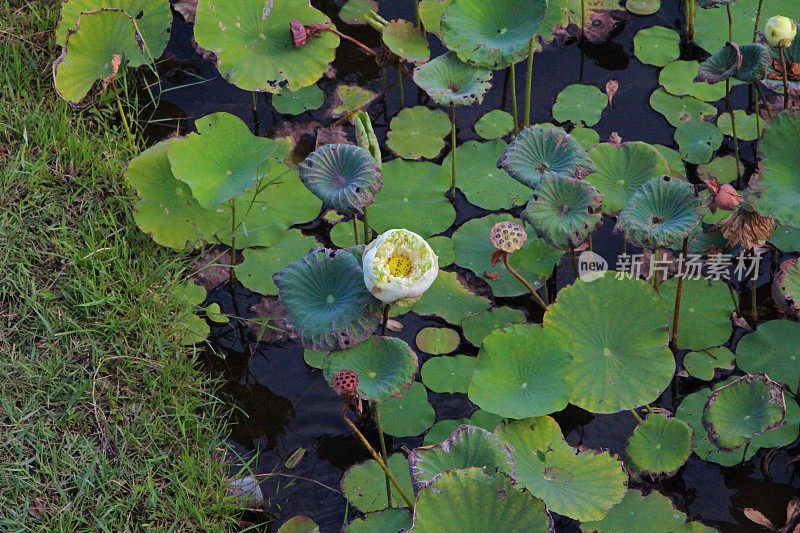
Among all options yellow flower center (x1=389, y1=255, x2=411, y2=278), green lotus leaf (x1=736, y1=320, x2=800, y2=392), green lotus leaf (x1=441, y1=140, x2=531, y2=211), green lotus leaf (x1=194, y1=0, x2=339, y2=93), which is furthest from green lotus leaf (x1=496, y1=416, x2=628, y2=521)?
green lotus leaf (x1=194, y1=0, x2=339, y2=93)

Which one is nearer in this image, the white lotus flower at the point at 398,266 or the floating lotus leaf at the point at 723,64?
the white lotus flower at the point at 398,266

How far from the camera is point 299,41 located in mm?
3316

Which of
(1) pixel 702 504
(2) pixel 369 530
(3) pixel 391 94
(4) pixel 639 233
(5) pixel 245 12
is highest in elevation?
(5) pixel 245 12

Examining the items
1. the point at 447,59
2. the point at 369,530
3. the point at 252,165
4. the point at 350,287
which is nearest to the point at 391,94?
the point at 447,59

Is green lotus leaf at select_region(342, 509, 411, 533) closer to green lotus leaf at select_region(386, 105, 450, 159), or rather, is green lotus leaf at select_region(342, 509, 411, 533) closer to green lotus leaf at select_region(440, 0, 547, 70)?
green lotus leaf at select_region(386, 105, 450, 159)

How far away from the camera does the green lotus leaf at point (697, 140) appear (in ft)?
11.5

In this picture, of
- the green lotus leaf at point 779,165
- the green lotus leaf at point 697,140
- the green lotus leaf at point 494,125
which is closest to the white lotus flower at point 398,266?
the green lotus leaf at point 779,165

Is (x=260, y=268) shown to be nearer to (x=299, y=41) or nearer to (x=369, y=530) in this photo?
(x=299, y=41)

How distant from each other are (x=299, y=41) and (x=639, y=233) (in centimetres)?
170

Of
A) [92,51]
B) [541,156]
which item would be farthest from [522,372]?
[92,51]

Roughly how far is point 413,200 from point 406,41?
811mm

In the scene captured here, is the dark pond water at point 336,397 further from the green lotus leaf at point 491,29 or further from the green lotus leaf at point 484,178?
the green lotus leaf at point 491,29

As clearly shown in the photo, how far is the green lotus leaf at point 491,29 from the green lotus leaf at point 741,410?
1554 millimetres

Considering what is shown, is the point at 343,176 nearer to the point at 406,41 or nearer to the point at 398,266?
the point at 398,266
